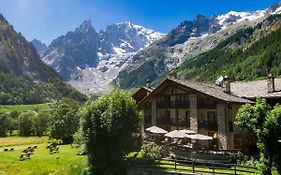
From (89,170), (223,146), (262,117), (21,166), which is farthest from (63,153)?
(262,117)

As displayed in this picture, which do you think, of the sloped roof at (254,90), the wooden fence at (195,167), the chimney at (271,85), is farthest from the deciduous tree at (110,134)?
the chimney at (271,85)

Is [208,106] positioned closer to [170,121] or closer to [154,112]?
[170,121]

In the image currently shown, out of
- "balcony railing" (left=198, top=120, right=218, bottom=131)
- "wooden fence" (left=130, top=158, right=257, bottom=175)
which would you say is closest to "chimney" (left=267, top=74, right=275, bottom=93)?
"balcony railing" (left=198, top=120, right=218, bottom=131)

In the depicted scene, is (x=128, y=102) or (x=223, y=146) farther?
(x=223, y=146)

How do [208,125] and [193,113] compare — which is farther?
[193,113]

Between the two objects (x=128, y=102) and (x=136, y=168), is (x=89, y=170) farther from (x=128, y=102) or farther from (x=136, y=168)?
(x=128, y=102)

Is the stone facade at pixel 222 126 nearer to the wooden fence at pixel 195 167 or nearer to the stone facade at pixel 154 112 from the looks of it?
the wooden fence at pixel 195 167

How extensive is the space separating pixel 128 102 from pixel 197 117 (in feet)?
42.6

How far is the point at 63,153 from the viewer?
61.3 meters

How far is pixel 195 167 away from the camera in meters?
40.6

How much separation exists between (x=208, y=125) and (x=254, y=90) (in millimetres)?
9767

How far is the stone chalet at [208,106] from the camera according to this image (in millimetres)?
47781

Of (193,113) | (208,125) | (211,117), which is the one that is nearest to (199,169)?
(208,125)

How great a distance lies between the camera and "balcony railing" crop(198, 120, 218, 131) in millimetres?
49334
